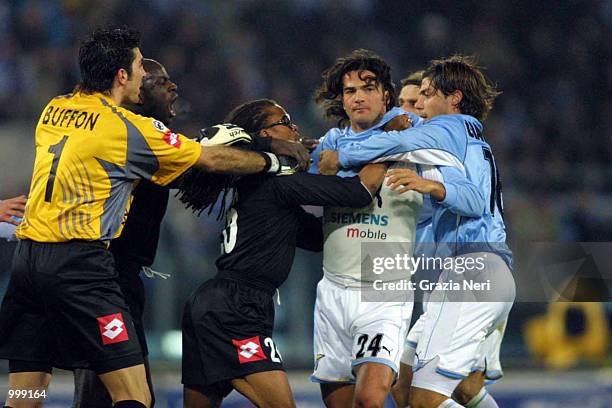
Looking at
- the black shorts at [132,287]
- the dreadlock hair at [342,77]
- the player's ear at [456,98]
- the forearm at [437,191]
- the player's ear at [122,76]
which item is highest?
the dreadlock hair at [342,77]

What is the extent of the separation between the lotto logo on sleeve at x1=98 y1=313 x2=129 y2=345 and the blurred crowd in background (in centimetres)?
558

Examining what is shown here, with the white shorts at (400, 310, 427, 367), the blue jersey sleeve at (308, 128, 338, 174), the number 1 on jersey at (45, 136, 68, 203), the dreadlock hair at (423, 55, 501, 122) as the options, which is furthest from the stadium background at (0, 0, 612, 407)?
the number 1 on jersey at (45, 136, 68, 203)

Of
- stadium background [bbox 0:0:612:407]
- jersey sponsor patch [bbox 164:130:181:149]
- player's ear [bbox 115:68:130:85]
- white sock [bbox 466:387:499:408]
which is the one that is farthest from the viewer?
stadium background [bbox 0:0:612:407]

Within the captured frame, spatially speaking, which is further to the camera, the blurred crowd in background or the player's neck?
the blurred crowd in background

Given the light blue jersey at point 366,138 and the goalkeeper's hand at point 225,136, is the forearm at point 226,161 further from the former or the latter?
the light blue jersey at point 366,138

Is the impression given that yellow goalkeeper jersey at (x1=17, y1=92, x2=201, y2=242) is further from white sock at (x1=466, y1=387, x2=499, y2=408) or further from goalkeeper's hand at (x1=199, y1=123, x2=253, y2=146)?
white sock at (x1=466, y1=387, x2=499, y2=408)

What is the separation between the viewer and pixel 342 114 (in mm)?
5500

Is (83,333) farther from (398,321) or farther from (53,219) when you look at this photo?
(398,321)

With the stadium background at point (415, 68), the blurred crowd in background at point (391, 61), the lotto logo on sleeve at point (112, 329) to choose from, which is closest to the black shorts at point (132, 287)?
the lotto logo on sleeve at point (112, 329)

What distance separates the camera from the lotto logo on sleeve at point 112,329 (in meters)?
4.26

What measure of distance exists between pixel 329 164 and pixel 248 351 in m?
1.08

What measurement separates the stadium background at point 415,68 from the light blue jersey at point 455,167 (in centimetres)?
371

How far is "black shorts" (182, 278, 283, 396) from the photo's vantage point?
445cm

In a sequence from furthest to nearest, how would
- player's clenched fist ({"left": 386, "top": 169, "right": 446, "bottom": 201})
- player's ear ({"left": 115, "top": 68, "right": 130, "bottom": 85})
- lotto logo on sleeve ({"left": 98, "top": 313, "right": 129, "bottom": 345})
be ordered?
player's clenched fist ({"left": 386, "top": 169, "right": 446, "bottom": 201})
player's ear ({"left": 115, "top": 68, "right": 130, "bottom": 85})
lotto logo on sleeve ({"left": 98, "top": 313, "right": 129, "bottom": 345})
